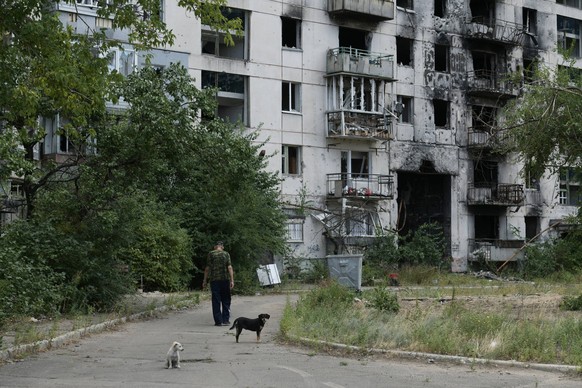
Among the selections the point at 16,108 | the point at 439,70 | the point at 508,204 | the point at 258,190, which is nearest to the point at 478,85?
the point at 439,70

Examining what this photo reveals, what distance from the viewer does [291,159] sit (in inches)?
1844

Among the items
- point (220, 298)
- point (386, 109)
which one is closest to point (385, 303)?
point (220, 298)

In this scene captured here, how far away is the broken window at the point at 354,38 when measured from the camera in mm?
49469

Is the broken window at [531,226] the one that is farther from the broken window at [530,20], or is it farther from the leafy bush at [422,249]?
the broken window at [530,20]

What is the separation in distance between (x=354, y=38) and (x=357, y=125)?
17.8 feet

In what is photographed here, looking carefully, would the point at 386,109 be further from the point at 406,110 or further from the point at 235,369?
the point at 235,369

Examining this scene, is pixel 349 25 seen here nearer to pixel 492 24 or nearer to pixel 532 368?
pixel 492 24

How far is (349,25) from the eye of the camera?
48.7 metres

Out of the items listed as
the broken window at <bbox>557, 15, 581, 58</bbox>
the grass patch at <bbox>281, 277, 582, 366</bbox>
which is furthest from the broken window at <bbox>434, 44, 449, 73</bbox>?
the grass patch at <bbox>281, 277, 582, 366</bbox>

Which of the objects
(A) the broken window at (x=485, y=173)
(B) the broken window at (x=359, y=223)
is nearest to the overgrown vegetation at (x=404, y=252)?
(B) the broken window at (x=359, y=223)

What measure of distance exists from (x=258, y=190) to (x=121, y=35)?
9.49 m

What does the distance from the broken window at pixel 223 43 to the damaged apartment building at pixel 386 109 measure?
0.07 meters

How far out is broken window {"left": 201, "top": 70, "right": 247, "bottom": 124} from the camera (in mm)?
44125

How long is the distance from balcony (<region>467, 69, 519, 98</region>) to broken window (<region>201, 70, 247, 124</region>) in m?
14.8
